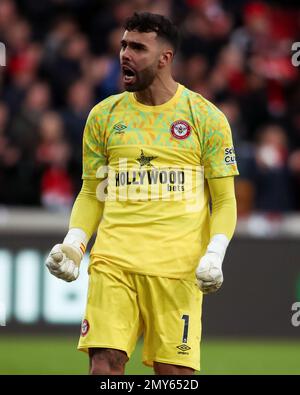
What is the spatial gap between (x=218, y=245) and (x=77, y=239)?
0.87 metres

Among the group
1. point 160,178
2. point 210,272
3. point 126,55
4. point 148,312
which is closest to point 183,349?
point 148,312

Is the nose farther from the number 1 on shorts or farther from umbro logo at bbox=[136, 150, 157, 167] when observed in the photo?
the number 1 on shorts

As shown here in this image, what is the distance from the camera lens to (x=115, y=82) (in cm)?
1384

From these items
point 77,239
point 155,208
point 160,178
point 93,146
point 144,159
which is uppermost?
point 93,146

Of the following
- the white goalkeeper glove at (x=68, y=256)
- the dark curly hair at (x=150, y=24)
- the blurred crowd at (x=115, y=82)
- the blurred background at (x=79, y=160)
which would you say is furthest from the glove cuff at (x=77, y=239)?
the blurred crowd at (x=115, y=82)

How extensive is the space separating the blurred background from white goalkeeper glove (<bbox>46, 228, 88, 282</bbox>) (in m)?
3.62

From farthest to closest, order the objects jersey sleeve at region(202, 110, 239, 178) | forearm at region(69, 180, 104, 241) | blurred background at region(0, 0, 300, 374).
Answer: blurred background at region(0, 0, 300, 374), forearm at region(69, 180, 104, 241), jersey sleeve at region(202, 110, 239, 178)

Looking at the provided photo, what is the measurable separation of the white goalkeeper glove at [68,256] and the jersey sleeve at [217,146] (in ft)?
2.95

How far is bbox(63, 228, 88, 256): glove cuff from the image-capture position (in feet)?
22.8

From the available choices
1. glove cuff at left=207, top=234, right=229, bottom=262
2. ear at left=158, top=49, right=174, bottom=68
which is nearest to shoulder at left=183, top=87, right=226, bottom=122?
ear at left=158, top=49, right=174, bottom=68

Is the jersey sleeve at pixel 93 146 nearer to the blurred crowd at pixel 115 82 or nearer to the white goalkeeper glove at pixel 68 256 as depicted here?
the white goalkeeper glove at pixel 68 256

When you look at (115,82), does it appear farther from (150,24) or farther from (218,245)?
(218,245)

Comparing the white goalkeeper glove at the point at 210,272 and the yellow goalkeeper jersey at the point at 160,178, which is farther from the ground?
the yellow goalkeeper jersey at the point at 160,178

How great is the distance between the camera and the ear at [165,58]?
6.93m
